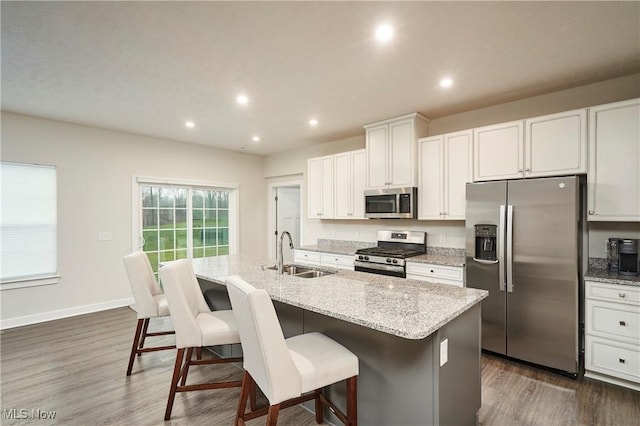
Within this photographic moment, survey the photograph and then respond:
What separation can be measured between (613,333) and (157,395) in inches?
142

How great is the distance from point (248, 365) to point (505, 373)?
232 centimetres

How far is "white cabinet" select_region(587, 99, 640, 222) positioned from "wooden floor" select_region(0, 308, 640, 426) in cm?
144

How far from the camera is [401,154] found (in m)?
3.92

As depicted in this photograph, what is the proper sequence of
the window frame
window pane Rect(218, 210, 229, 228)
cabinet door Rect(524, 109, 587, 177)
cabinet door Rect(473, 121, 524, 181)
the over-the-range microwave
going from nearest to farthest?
1. cabinet door Rect(524, 109, 587, 177)
2. cabinet door Rect(473, 121, 524, 181)
3. the over-the-range microwave
4. the window frame
5. window pane Rect(218, 210, 229, 228)

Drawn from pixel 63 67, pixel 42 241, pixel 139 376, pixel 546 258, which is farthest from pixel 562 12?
pixel 42 241

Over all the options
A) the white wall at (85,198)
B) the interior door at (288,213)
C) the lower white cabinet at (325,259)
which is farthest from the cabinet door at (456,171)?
the white wall at (85,198)

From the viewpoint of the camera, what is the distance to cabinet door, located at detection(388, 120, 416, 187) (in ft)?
12.6

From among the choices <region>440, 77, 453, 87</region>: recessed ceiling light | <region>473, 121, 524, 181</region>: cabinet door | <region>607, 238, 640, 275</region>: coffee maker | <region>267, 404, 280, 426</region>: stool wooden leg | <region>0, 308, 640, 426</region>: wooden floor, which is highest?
<region>440, 77, 453, 87</region>: recessed ceiling light

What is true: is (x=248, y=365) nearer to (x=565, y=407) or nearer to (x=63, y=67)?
(x=565, y=407)

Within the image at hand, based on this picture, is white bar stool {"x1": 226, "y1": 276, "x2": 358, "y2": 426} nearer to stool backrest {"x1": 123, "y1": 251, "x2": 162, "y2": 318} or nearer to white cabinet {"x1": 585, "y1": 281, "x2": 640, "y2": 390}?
stool backrest {"x1": 123, "y1": 251, "x2": 162, "y2": 318}

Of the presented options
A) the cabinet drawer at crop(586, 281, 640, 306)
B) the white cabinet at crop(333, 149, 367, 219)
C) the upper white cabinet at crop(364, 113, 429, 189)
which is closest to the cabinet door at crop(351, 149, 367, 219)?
the white cabinet at crop(333, 149, 367, 219)

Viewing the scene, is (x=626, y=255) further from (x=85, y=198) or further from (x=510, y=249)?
(x=85, y=198)

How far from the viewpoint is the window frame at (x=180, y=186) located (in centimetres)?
479

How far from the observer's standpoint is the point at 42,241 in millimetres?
4066
